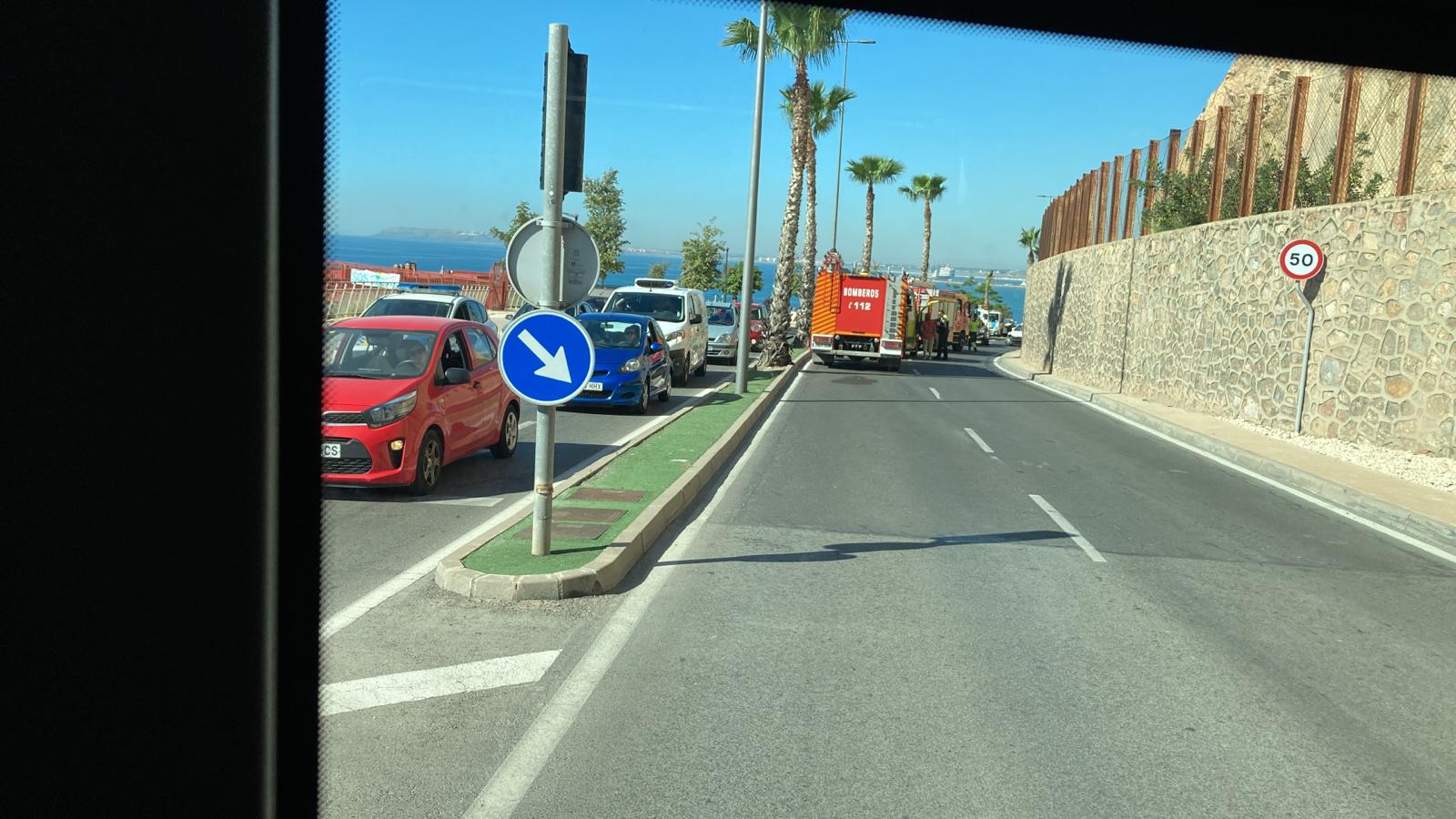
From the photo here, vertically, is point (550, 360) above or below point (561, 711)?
above

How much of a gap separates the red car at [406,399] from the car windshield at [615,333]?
5.65 meters

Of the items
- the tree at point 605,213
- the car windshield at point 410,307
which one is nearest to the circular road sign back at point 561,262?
the car windshield at point 410,307

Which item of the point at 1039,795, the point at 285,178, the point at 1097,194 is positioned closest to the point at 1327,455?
the point at 1039,795

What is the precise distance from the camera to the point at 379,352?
10.3 metres

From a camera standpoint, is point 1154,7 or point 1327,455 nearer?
point 1154,7

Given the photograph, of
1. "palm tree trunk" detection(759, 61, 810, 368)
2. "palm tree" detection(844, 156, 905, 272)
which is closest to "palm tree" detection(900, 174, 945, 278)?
"palm tree" detection(844, 156, 905, 272)

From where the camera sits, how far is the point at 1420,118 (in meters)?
15.4

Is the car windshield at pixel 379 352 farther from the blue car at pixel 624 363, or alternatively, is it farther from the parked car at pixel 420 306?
the parked car at pixel 420 306

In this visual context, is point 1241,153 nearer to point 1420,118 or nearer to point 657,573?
point 1420,118

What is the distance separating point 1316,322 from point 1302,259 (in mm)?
1154

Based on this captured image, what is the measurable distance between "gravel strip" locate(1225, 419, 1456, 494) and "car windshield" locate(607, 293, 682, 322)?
1183cm

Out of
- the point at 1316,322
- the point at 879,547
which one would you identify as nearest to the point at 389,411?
the point at 879,547

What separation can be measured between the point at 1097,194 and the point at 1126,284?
6709 millimetres

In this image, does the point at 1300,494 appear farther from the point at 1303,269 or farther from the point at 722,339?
the point at 722,339
